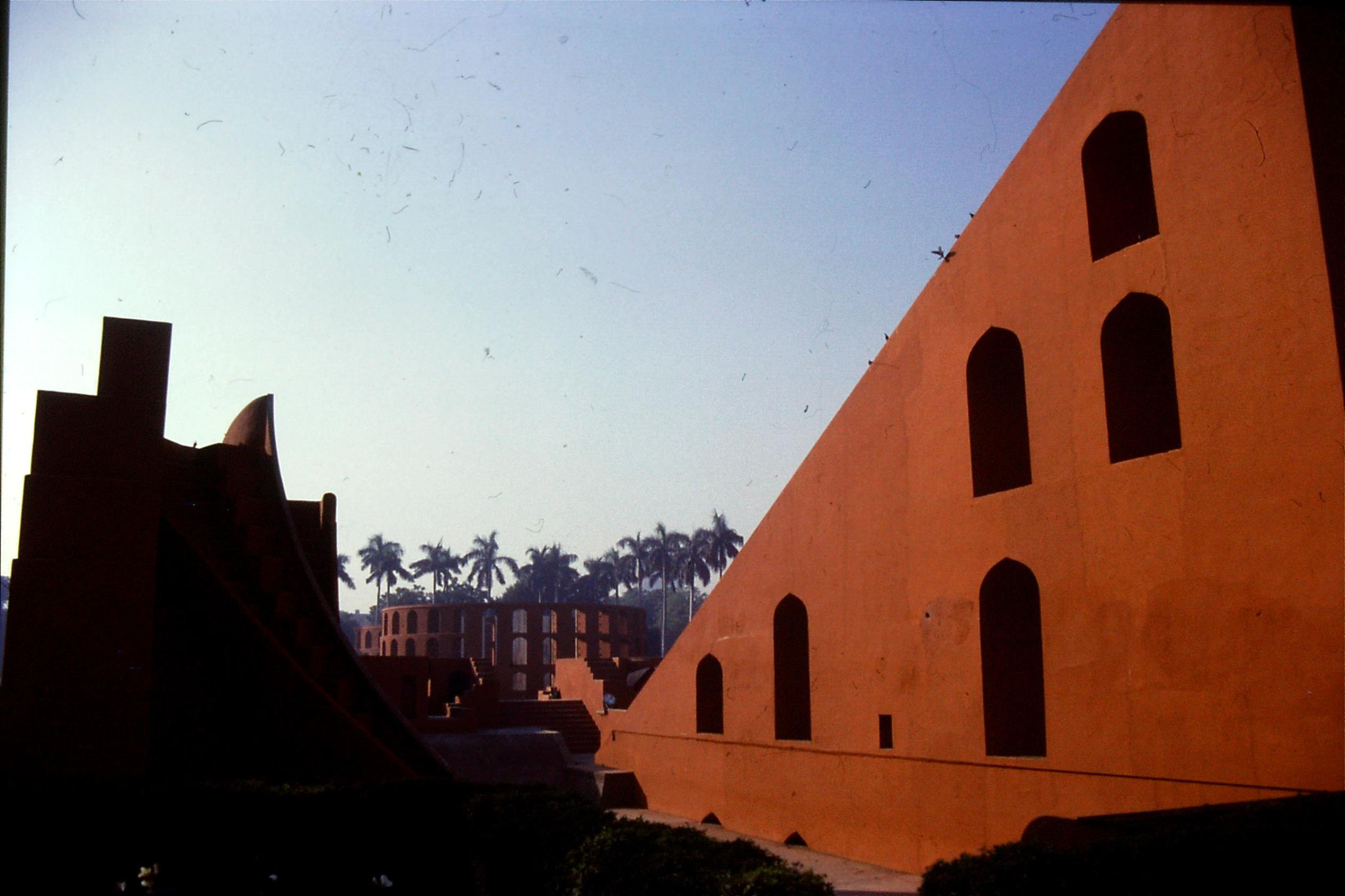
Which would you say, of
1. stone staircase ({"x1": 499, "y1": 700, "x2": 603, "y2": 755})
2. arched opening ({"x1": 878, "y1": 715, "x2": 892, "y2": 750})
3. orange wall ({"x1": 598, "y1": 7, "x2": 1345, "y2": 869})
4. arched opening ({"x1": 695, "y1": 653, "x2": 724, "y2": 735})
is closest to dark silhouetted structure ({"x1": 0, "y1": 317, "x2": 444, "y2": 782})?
arched opening ({"x1": 878, "y1": 715, "x2": 892, "y2": 750})

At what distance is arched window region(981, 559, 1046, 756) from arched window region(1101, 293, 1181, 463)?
61.2 inches

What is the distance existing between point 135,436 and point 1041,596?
7.85m

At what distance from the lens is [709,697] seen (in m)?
15.2

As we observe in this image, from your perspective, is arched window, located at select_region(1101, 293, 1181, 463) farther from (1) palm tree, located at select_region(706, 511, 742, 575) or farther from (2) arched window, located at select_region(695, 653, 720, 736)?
(1) palm tree, located at select_region(706, 511, 742, 575)

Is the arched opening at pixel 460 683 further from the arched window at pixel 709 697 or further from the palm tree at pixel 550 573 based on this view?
the palm tree at pixel 550 573

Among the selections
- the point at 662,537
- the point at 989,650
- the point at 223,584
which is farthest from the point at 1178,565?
the point at 662,537

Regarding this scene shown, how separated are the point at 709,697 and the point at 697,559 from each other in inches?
1835

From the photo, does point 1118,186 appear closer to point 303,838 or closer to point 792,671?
point 792,671

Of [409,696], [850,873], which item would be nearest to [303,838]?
[850,873]

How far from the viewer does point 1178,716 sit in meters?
7.46

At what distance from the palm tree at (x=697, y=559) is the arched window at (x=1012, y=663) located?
1999 inches

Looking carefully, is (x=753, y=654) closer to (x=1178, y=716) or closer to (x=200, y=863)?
(x=1178, y=716)

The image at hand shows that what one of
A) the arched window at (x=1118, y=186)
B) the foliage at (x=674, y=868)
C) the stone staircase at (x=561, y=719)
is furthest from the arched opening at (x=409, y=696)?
the arched window at (x=1118, y=186)

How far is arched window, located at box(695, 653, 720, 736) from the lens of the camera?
14945 millimetres
